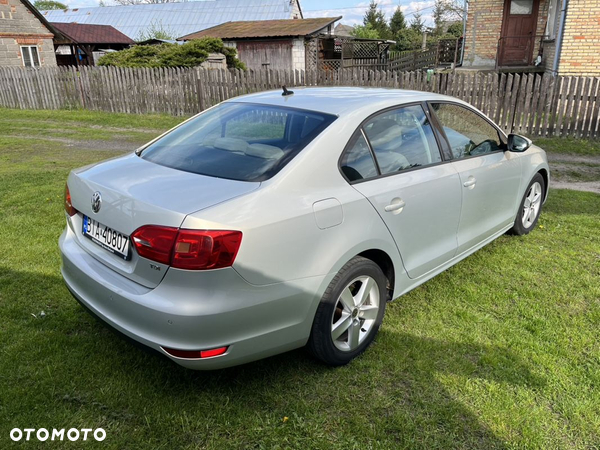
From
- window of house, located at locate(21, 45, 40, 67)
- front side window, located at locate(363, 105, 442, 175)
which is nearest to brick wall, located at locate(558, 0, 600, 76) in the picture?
front side window, located at locate(363, 105, 442, 175)

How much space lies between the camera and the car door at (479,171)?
12.5 ft

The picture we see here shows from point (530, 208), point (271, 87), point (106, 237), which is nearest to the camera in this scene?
point (106, 237)

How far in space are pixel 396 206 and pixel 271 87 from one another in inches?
430

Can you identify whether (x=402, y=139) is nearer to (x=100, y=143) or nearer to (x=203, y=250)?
(x=203, y=250)

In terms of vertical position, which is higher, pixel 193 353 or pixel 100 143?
pixel 193 353

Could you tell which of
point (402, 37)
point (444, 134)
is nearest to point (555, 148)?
point (444, 134)

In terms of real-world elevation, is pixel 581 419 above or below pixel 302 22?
below

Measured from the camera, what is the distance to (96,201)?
2723mm

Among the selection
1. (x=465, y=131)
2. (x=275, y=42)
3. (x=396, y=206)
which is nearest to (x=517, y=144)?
(x=465, y=131)

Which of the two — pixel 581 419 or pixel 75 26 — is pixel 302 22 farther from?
pixel 581 419

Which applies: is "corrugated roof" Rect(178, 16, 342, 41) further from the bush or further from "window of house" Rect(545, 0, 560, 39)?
"window of house" Rect(545, 0, 560, 39)

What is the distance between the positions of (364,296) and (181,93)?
41.2 ft

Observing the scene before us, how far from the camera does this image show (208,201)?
2396mm

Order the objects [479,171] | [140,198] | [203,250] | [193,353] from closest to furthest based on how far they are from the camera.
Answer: [203,250] → [193,353] → [140,198] → [479,171]
